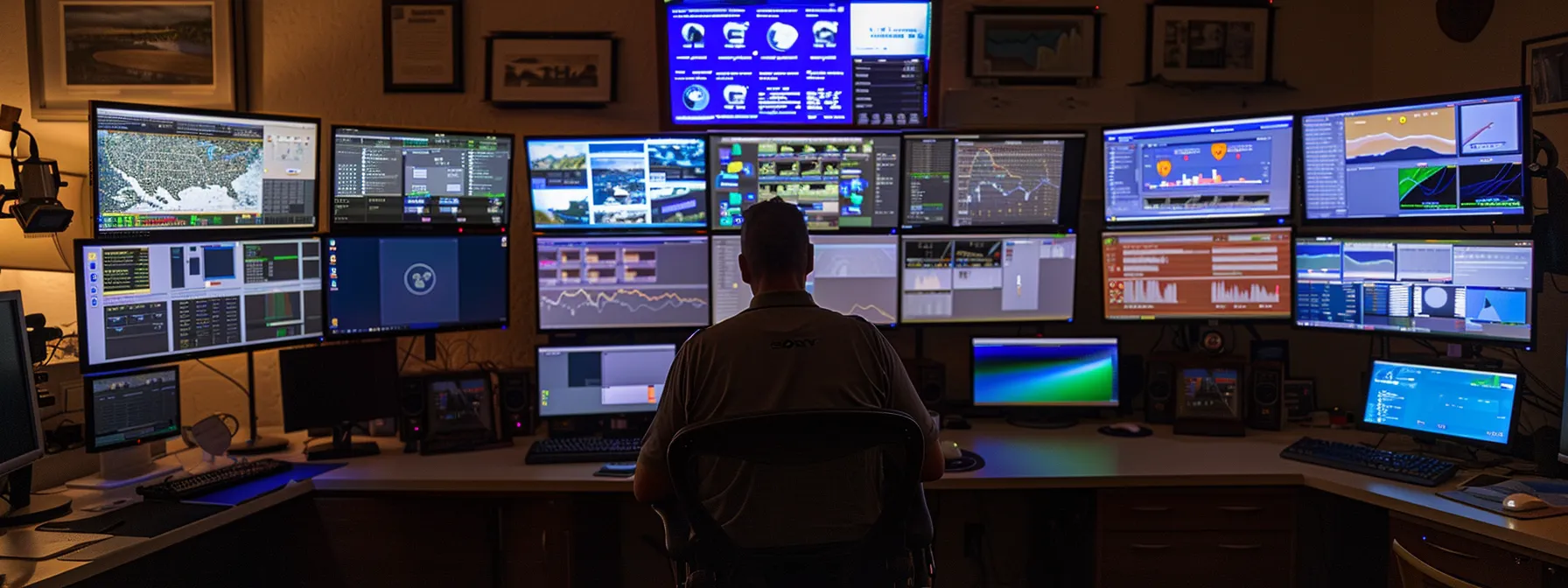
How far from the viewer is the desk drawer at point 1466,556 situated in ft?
7.69

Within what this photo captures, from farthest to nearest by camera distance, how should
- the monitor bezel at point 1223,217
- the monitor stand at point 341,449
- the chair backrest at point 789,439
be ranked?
the monitor bezel at point 1223,217, the monitor stand at point 341,449, the chair backrest at point 789,439

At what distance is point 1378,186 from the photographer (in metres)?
3.16

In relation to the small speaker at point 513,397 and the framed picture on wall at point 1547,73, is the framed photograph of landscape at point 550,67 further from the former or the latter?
the framed picture on wall at point 1547,73

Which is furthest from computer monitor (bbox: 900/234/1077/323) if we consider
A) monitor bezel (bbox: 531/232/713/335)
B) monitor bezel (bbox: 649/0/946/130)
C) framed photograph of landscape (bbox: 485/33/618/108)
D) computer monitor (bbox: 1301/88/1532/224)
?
framed photograph of landscape (bbox: 485/33/618/108)

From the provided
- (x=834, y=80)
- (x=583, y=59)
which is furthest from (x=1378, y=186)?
(x=583, y=59)

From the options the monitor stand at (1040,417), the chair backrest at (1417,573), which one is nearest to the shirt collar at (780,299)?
the chair backrest at (1417,573)

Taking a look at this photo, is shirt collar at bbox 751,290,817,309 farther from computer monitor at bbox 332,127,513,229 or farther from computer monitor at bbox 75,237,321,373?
computer monitor at bbox 75,237,321,373

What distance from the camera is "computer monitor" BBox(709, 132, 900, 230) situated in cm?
352

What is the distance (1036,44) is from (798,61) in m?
0.94

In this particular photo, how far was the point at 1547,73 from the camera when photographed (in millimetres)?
3156

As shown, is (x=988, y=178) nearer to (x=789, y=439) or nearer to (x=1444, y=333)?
(x=1444, y=333)

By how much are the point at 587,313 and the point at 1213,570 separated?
2.10 m

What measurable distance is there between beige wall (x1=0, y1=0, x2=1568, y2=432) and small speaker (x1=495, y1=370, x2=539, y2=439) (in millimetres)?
490

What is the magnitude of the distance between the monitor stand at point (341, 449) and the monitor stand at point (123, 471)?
0.36 meters
